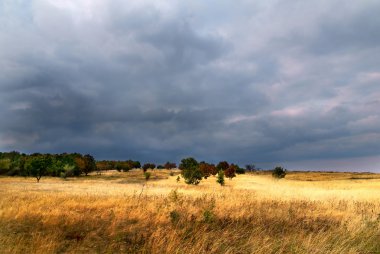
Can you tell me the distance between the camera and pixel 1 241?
8.88 m

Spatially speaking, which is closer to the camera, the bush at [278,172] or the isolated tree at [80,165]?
the bush at [278,172]

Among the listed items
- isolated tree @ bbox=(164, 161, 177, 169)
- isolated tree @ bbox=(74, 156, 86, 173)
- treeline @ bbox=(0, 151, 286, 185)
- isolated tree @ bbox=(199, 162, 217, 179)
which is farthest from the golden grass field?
isolated tree @ bbox=(164, 161, 177, 169)

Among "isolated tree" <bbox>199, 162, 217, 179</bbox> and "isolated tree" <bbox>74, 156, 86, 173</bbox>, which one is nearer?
"isolated tree" <bbox>199, 162, 217, 179</bbox>

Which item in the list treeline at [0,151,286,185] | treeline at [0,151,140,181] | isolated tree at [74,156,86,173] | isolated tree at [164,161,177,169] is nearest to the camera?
treeline at [0,151,286,185]

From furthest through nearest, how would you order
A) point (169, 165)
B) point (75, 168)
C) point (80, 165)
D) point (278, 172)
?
point (169, 165) < point (80, 165) < point (75, 168) < point (278, 172)

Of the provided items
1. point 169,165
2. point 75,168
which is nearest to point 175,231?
point 75,168

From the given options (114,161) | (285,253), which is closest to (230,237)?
(285,253)

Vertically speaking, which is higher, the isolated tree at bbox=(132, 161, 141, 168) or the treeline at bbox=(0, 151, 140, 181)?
the isolated tree at bbox=(132, 161, 141, 168)

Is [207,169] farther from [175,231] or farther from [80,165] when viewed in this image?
[175,231]

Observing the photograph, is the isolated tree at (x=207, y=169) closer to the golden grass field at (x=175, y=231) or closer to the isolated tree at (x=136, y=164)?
the golden grass field at (x=175, y=231)

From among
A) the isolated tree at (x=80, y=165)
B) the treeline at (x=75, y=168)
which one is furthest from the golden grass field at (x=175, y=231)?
the isolated tree at (x=80, y=165)

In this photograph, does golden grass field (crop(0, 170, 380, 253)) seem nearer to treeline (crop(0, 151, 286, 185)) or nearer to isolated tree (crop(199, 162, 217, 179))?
treeline (crop(0, 151, 286, 185))

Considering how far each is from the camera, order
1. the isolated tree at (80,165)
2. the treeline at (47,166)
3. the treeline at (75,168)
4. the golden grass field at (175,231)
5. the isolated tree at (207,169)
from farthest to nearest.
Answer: the isolated tree at (80,165), the treeline at (47,166), the isolated tree at (207,169), the treeline at (75,168), the golden grass field at (175,231)

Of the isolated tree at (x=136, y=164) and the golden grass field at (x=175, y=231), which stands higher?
the isolated tree at (x=136, y=164)
